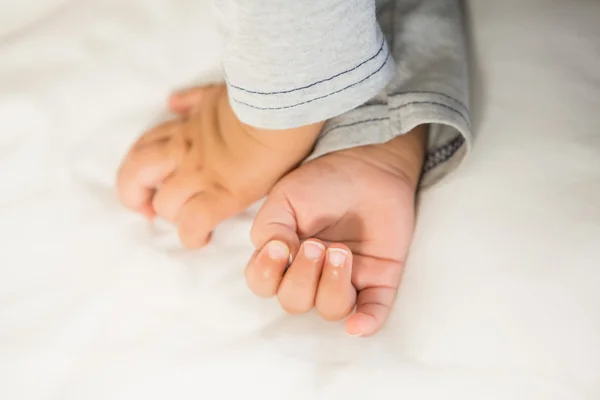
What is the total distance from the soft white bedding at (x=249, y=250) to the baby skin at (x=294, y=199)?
19 millimetres

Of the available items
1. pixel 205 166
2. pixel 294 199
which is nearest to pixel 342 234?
pixel 294 199

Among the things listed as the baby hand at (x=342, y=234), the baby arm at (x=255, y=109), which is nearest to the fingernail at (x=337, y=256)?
the baby hand at (x=342, y=234)

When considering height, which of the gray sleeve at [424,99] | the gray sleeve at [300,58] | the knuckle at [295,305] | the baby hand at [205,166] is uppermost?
the gray sleeve at [300,58]

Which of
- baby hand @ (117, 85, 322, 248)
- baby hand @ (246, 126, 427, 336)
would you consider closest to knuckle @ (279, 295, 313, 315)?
baby hand @ (246, 126, 427, 336)

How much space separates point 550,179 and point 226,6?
28 cm

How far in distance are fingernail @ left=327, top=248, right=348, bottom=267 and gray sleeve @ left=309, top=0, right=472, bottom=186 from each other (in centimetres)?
11

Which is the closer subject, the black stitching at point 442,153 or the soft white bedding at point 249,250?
the soft white bedding at point 249,250

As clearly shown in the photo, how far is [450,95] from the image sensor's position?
1.72 ft

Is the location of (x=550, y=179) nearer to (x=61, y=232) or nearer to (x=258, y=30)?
(x=258, y=30)

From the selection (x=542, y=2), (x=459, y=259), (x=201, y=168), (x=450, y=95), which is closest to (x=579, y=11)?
(x=542, y=2)

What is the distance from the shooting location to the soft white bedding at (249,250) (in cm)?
43

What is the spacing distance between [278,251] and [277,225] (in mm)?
31

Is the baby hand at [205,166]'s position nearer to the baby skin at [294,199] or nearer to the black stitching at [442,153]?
the baby skin at [294,199]

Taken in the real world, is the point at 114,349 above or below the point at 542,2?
below
